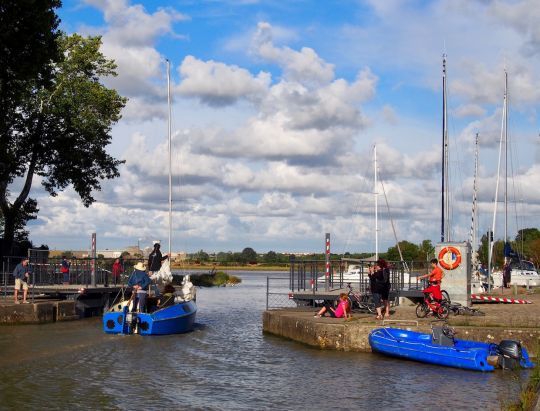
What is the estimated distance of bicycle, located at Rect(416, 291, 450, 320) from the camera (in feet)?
71.0

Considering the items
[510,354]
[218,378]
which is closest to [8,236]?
[218,378]

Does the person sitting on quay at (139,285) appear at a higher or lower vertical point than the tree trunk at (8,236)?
lower

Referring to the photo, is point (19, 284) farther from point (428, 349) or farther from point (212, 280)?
point (212, 280)

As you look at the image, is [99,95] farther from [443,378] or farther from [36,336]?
[443,378]

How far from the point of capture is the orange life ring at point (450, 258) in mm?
26125

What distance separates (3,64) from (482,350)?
19.1m

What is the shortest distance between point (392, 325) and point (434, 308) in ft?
6.85

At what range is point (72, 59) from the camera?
43.5 metres

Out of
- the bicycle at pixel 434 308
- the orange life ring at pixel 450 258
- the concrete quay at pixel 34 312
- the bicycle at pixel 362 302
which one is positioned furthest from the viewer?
the concrete quay at pixel 34 312

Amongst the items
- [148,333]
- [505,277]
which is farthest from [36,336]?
[505,277]

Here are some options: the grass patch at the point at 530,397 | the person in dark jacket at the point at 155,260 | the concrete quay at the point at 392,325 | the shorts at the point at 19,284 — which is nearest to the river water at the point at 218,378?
the concrete quay at the point at 392,325

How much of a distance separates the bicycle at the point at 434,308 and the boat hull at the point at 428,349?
2.50 metres

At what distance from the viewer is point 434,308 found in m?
21.7

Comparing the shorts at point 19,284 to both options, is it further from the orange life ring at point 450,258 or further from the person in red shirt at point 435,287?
the orange life ring at point 450,258
